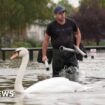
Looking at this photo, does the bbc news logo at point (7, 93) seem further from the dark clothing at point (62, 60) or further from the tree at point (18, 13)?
the tree at point (18, 13)

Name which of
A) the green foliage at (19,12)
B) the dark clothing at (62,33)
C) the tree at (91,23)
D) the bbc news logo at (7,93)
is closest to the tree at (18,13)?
the green foliage at (19,12)

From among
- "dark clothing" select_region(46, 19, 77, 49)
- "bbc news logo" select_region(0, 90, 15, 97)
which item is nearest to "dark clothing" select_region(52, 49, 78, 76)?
"dark clothing" select_region(46, 19, 77, 49)

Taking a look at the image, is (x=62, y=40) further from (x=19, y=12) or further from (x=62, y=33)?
(x=19, y=12)

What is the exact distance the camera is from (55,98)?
39.2 feet

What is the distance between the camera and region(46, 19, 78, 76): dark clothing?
50.3 feet

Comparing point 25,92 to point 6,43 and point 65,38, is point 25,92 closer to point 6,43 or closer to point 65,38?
point 65,38

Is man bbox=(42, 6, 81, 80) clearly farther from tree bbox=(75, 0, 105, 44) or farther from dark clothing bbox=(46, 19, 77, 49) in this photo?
tree bbox=(75, 0, 105, 44)

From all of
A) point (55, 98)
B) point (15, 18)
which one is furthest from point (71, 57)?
point (15, 18)

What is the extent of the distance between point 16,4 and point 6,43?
400 inches

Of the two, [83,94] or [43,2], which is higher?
[43,2]

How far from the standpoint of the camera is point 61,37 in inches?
603

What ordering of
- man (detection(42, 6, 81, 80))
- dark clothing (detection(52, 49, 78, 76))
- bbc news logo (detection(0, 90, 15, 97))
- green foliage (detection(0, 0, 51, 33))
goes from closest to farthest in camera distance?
bbc news logo (detection(0, 90, 15, 97)) < man (detection(42, 6, 81, 80)) < dark clothing (detection(52, 49, 78, 76)) < green foliage (detection(0, 0, 51, 33))

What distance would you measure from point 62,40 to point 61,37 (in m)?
0.08

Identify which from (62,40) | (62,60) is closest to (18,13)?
(62,60)
